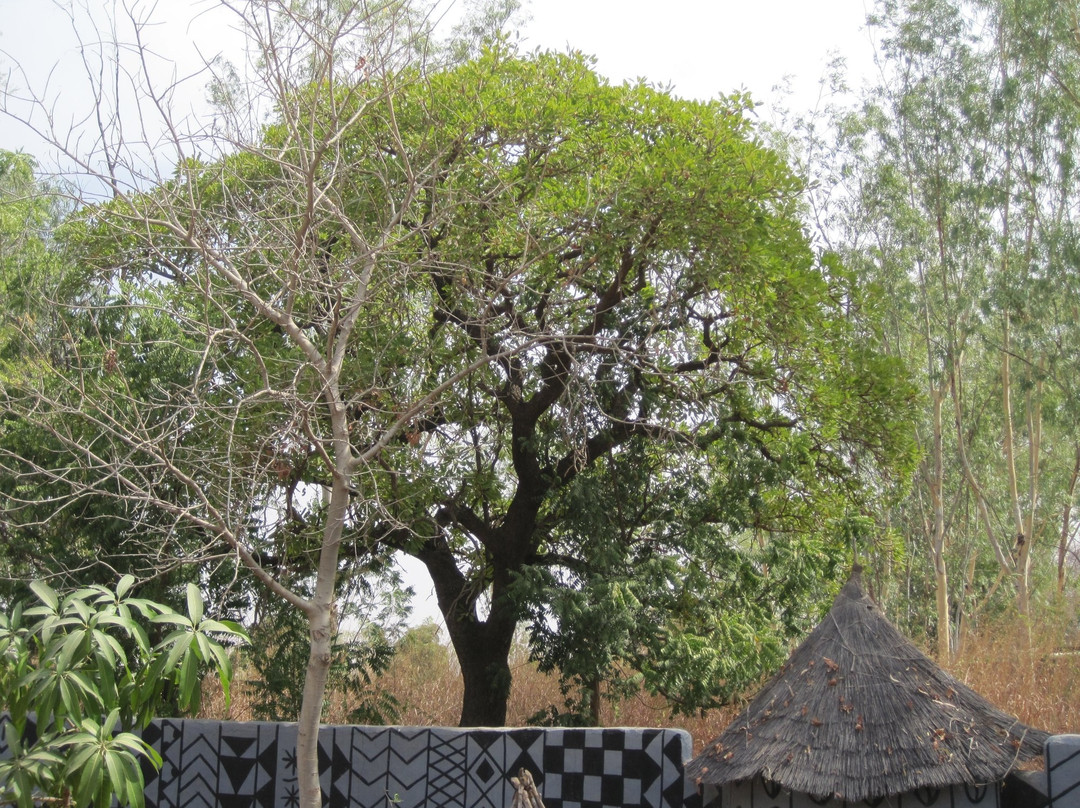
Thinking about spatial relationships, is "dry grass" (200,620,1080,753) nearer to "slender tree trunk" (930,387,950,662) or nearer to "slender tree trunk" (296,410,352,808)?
"slender tree trunk" (930,387,950,662)

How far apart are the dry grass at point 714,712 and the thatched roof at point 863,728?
8.70ft

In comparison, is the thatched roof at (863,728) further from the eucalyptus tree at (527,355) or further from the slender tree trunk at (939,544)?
the slender tree trunk at (939,544)

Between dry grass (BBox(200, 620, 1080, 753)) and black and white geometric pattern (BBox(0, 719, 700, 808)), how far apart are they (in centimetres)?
243

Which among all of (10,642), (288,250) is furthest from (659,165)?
(10,642)

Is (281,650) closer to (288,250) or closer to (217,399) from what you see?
(217,399)

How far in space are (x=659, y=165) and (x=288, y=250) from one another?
2448mm

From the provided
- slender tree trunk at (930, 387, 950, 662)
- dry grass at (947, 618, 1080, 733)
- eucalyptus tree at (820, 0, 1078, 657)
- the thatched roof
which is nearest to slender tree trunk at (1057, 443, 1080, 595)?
eucalyptus tree at (820, 0, 1078, 657)

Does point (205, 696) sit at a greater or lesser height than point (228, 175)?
lesser

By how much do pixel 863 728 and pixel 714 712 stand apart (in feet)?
14.0

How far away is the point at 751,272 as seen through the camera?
250 inches

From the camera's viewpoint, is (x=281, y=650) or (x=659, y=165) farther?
(x=281, y=650)

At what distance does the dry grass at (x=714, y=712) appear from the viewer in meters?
7.42

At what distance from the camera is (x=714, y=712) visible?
856 centimetres

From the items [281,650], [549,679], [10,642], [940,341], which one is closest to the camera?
[10,642]
